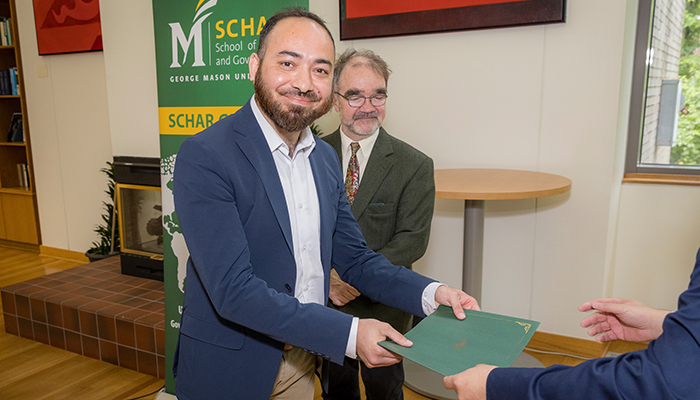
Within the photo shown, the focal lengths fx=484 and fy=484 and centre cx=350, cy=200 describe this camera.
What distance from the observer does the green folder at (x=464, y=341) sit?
1034 mm

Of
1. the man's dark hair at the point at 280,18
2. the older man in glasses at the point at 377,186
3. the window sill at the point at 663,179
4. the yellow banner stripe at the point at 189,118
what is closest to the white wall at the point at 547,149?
the window sill at the point at 663,179

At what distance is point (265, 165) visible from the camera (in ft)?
4.00

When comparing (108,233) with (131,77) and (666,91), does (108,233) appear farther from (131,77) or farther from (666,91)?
(666,91)

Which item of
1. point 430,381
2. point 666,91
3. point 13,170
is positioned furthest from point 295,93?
point 13,170

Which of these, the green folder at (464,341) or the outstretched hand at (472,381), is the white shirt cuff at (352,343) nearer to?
the green folder at (464,341)

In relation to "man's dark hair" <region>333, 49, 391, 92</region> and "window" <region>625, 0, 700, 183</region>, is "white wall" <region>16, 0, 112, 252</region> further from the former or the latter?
"window" <region>625, 0, 700, 183</region>

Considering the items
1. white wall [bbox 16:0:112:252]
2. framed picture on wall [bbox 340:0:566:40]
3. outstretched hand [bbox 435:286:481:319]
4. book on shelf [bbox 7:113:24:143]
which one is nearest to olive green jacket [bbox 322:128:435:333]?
outstretched hand [bbox 435:286:481:319]

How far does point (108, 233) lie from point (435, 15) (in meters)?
3.41

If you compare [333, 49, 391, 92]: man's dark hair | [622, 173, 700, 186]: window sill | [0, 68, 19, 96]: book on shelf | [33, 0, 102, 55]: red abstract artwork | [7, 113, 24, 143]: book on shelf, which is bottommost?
[622, 173, 700, 186]: window sill

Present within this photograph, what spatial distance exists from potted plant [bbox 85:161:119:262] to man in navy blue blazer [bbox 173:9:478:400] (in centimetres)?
337

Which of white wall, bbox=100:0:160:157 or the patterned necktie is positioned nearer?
the patterned necktie

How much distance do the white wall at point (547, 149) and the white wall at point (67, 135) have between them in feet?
8.17

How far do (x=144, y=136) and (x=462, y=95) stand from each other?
2.56m

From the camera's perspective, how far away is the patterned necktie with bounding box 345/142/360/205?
78.5 inches
